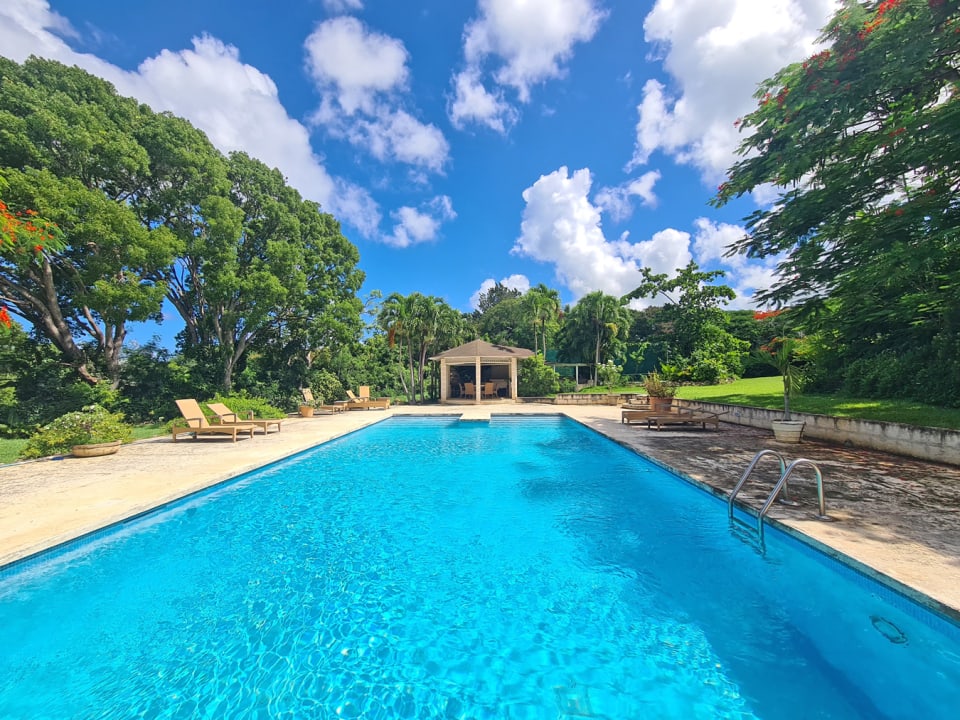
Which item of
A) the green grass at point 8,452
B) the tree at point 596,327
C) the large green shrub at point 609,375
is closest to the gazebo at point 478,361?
the large green shrub at point 609,375

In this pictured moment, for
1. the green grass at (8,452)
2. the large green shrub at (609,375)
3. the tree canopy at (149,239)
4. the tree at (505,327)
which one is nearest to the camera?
the green grass at (8,452)

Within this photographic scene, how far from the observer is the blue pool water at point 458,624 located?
2.60 metres

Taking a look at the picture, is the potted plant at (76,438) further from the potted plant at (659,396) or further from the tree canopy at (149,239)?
the potted plant at (659,396)

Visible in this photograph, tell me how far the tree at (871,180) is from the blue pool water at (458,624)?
21.3ft

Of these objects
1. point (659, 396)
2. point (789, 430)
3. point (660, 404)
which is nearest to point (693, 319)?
point (659, 396)

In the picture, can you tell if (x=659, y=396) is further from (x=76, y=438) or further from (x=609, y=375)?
(x=76, y=438)

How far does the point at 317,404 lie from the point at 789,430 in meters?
19.5

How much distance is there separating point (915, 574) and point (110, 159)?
2211 centimetres

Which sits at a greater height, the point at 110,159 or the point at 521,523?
the point at 110,159

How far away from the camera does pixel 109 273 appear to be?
1342 cm

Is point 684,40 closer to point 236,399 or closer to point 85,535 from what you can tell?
point 85,535

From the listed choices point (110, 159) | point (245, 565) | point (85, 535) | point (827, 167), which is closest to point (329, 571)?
point (245, 565)

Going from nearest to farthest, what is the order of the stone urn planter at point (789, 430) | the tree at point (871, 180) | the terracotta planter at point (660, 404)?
the tree at point (871, 180) < the stone urn planter at point (789, 430) < the terracotta planter at point (660, 404)

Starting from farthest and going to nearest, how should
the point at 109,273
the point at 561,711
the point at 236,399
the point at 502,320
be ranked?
the point at 502,320 → the point at 236,399 → the point at 109,273 → the point at 561,711
